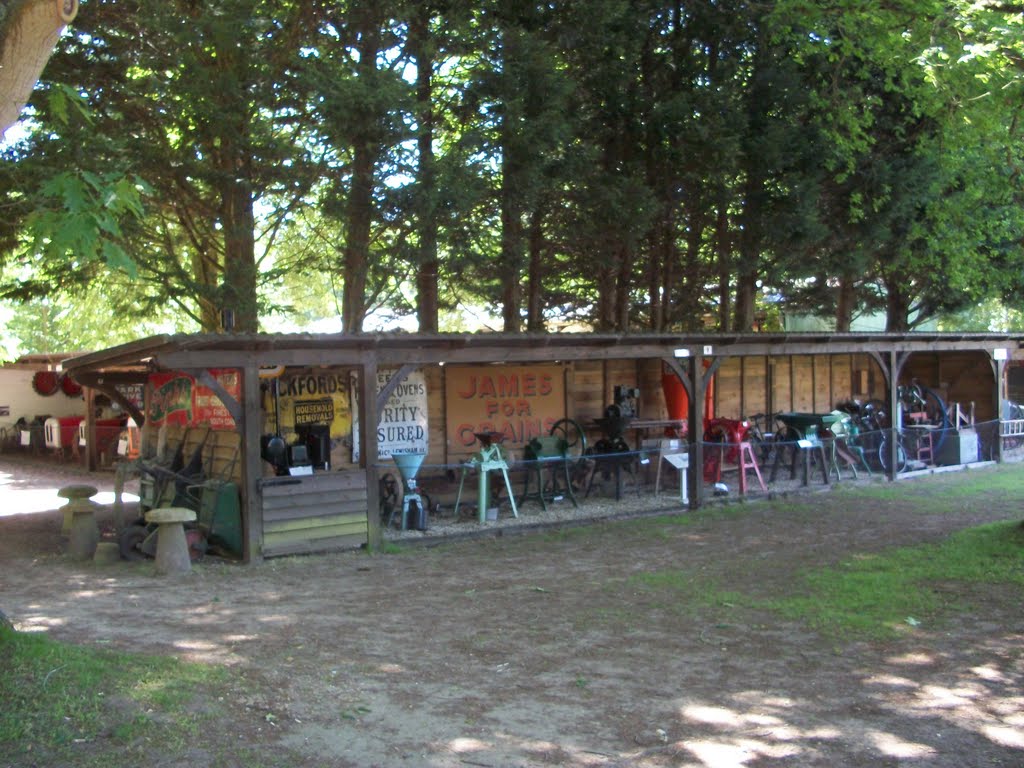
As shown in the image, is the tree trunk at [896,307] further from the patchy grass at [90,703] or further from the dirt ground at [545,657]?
the patchy grass at [90,703]

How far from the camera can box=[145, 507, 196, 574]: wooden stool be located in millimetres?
9430

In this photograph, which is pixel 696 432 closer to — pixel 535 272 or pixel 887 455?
pixel 887 455

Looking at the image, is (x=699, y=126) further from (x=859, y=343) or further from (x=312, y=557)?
(x=312, y=557)

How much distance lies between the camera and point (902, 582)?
348 inches

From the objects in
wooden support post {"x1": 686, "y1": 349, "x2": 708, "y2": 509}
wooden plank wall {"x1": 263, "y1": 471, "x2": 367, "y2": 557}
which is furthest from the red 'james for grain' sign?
wooden plank wall {"x1": 263, "y1": 471, "x2": 367, "y2": 557}

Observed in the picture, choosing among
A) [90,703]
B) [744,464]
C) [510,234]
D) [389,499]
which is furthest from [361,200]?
[90,703]

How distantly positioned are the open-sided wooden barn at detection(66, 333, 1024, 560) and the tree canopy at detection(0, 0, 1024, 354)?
1338 mm

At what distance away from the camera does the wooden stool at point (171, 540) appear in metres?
9.43

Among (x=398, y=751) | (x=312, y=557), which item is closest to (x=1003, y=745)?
(x=398, y=751)

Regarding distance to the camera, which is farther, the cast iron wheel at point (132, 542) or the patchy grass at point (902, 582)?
the cast iron wheel at point (132, 542)

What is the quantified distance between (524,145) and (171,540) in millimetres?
7573

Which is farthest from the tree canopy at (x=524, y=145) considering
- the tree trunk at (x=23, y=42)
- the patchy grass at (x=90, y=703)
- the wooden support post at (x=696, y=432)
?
the patchy grass at (x=90, y=703)

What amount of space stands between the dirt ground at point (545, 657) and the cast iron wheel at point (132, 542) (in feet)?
1.55

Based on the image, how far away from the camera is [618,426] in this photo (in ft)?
47.9
